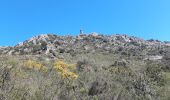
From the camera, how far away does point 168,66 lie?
19.6 metres

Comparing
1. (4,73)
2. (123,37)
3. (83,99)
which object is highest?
(123,37)

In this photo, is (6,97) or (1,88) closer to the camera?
(6,97)

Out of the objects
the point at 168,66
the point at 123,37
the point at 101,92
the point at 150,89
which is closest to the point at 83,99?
the point at 101,92

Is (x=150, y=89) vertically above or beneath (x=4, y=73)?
beneath

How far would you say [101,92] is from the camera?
1142cm

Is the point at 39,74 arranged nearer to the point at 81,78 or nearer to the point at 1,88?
the point at 81,78

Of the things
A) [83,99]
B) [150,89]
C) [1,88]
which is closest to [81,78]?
[150,89]

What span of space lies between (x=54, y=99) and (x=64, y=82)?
6.61ft

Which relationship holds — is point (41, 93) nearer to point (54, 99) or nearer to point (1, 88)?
point (54, 99)

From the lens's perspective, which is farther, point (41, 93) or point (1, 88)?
point (41, 93)

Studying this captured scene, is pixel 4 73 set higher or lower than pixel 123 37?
lower

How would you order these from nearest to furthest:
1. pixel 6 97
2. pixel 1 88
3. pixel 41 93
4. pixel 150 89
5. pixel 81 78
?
pixel 6 97
pixel 1 88
pixel 41 93
pixel 150 89
pixel 81 78

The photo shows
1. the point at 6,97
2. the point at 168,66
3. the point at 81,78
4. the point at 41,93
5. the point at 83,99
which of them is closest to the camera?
the point at 6,97

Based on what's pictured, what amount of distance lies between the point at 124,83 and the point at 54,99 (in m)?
5.28
